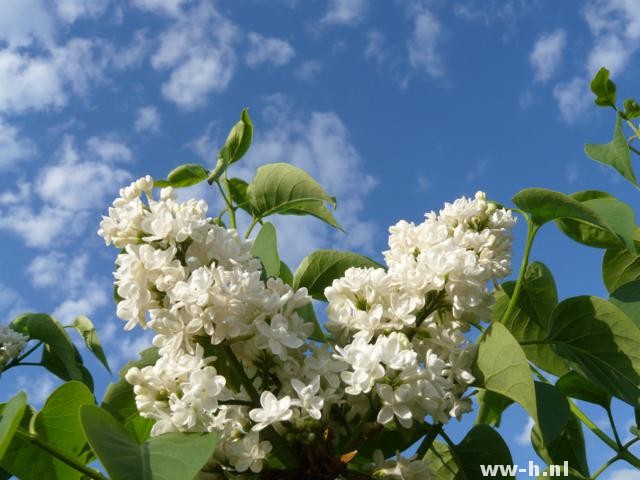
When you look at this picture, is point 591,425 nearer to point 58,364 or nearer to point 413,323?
point 413,323

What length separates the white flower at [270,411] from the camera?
885 mm

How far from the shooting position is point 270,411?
0.89 m

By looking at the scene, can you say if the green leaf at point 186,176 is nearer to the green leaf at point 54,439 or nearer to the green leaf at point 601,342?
the green leaf at point 54,439

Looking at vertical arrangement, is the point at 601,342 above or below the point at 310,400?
above

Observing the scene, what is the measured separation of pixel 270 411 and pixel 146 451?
0.15m

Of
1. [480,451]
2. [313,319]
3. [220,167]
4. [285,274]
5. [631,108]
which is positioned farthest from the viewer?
[631,108]

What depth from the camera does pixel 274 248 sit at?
127cm

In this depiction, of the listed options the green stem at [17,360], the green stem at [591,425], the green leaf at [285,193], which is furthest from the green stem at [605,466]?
the green stem at [17,360]

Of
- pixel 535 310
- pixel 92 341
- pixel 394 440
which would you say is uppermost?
pixel 92 341

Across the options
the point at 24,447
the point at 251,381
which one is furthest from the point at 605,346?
the point at 24,447

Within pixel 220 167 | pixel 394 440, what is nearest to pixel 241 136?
pixel 220 167

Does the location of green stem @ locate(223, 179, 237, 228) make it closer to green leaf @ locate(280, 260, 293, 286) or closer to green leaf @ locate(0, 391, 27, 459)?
green leaf @ locate(280, 260, 293, 286)

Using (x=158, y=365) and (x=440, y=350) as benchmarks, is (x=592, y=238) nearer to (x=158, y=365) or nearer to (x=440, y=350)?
(x=440, y=350)

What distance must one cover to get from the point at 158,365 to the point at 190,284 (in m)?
0.12
